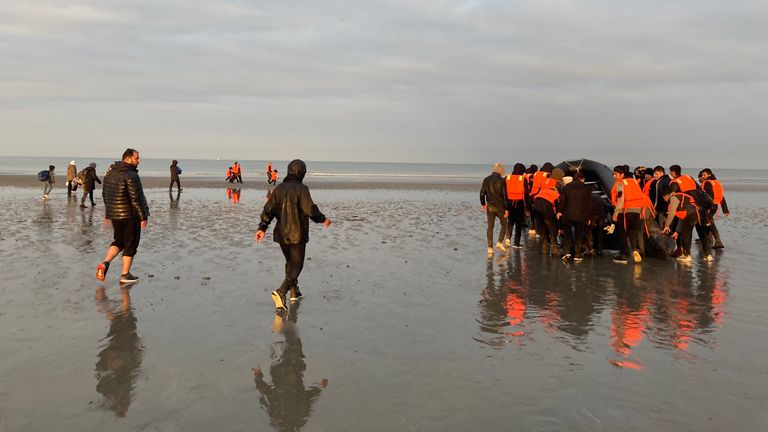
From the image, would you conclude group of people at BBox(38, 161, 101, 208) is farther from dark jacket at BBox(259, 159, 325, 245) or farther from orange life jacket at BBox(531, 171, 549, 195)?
orange life jacket at BBox(531, 171, 549, 195)

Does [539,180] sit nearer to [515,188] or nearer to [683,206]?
[515,188]

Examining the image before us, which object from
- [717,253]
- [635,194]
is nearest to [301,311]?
[635,194]

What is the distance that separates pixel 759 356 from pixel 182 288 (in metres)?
6.93

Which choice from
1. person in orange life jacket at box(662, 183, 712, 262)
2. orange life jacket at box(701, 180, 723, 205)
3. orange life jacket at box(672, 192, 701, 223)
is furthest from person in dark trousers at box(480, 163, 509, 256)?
orange life jacket at box(701, 180, 723, 205)

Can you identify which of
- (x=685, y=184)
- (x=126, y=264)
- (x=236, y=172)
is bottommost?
(x=126, y=264)

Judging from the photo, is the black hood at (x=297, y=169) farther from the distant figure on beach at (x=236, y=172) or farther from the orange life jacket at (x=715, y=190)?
the distant figure on beach at (x=236, y=172)

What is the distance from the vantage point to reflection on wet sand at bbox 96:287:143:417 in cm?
449

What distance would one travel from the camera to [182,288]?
8.35 meters

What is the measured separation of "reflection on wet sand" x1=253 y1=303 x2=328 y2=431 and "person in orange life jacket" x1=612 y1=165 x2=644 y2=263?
25.5 ft

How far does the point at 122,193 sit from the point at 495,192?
276 inches

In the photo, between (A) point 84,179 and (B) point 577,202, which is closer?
(B) point 577,202

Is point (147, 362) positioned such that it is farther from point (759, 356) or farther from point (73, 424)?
point (759, 356)

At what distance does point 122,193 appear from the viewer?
8648 mm

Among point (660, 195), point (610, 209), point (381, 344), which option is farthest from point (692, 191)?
point (381, 344)
